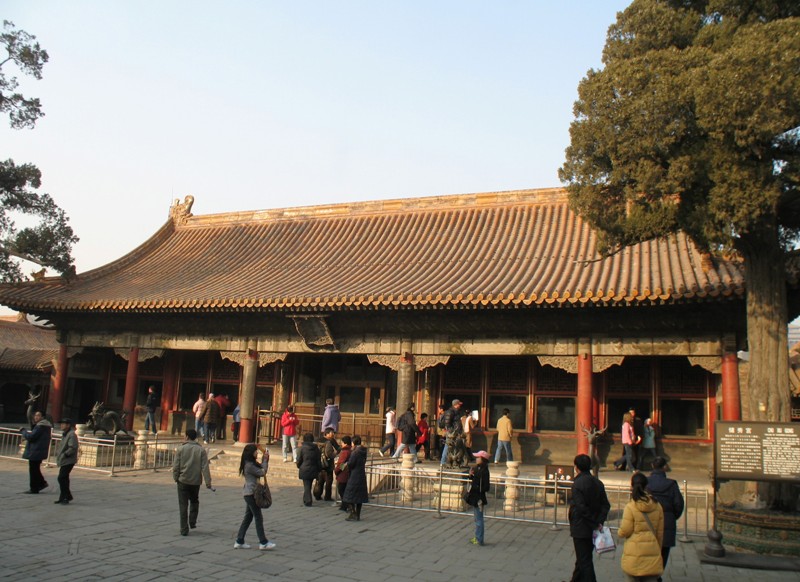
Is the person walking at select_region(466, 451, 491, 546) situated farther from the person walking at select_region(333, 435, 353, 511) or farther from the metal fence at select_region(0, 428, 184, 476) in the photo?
the metal fence at select_region(0, 428, 184, 476)

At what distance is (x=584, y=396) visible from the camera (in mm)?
12703

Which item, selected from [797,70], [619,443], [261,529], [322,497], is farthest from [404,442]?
[797,70]

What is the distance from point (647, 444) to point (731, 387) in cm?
225

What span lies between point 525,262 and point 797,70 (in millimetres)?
7734

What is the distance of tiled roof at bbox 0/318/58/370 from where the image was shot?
22859mm

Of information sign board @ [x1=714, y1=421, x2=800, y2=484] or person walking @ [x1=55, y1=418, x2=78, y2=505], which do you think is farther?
person walking @ [x1=55, y1=418, x2=78, y2=505]

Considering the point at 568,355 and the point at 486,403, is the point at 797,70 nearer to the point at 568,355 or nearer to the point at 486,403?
the point at 568,355

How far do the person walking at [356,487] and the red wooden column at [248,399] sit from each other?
20.4 ft

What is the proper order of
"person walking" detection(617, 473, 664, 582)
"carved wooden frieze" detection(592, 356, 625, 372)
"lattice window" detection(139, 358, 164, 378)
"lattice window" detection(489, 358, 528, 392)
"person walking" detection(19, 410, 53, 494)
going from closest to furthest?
"person walking" detection(617, 473, 664, 582), "person walking" detection(19, 410, 53, 494), "carved wooden frieze" detection(592, 356, 625, 372), "lattice window" detection(489, 358, 528, 392), "lattice window" detection(139, 358, 164, 378)

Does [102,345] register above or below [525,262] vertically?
below

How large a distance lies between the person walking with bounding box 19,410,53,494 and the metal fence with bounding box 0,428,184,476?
2.62 meters

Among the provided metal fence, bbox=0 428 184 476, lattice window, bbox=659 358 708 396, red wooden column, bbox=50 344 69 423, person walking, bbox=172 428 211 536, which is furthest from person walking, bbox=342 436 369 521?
red wooden column, bbox=50 344 69 423

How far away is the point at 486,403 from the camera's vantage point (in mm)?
15250

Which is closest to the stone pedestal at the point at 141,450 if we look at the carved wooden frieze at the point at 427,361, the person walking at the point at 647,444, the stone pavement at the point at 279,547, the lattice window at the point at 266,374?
the stone pavement at the point at 279,547
